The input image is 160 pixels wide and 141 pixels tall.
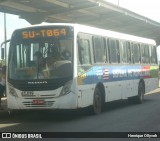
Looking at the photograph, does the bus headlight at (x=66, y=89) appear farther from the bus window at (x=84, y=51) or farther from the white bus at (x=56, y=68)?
the bus window at (x=84, y=51)

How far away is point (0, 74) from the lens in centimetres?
1842

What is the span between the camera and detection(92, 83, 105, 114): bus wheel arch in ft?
54.4

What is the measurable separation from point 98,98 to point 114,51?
2.64 metres

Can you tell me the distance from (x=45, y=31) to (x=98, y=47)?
2.44 metres

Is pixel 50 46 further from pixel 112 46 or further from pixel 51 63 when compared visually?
pixel 112 46

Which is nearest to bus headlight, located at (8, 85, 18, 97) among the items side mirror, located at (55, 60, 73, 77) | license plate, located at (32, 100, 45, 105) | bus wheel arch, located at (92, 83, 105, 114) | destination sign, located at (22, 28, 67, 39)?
license plate, located at (32, 100, 45, 105)

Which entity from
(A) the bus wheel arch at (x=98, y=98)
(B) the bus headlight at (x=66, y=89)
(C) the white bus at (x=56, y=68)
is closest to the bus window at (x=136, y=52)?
(C) the white bus at (x=56, y=68)

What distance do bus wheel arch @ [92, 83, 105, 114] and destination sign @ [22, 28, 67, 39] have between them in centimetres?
247

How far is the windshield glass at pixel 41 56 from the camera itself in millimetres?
15008

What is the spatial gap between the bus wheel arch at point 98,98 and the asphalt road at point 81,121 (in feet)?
0.84

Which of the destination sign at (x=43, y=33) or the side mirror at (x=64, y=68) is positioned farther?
the destination sign at (x=43, y=33)

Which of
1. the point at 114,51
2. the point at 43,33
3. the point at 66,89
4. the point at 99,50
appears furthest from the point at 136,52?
the point at 66,89

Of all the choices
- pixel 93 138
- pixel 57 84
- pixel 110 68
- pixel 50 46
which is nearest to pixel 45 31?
pixel 50 46

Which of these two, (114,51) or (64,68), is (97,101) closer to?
(64,68)
